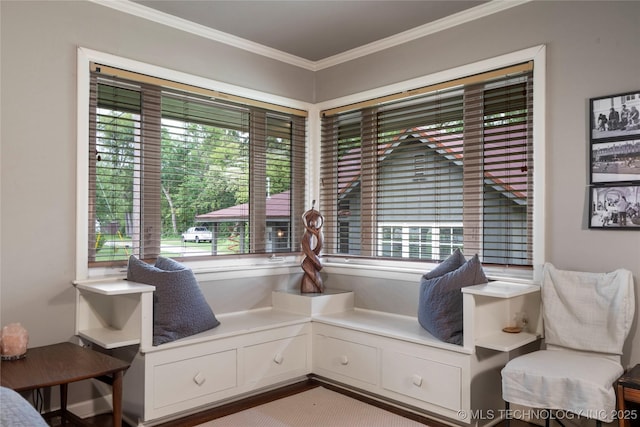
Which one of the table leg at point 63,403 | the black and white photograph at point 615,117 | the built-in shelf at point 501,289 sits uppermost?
the black and white photograph at point 615,117

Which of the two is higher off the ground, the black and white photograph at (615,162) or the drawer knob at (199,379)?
the black and white photograph at (615,162)

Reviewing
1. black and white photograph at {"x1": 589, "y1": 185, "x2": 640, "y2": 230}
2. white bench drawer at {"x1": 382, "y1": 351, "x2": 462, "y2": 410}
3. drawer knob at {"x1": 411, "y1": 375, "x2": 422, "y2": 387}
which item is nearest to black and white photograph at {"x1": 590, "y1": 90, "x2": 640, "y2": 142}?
black and white photograph at {"x1": 589, "y1": 185, "x2": 640, "y2": 230}

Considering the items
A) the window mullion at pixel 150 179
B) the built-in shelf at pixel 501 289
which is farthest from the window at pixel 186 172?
the built-in shelf at pixel 501 289

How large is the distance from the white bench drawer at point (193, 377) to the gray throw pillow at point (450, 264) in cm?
133

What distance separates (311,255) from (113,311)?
1.42 metres

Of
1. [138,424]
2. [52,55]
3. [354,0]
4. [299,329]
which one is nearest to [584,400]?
[299,329]

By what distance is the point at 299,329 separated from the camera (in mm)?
3383

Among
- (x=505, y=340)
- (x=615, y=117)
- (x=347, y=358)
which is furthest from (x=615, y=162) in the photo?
(x=347, y=358)

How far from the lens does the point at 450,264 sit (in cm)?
299

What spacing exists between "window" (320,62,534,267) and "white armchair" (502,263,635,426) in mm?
339

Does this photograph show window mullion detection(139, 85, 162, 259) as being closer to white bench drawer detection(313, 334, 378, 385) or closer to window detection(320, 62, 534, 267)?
white bench drawer detection(313, 334, 378, 385)

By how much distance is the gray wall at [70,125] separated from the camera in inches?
101

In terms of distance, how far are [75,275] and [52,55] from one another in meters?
1.27

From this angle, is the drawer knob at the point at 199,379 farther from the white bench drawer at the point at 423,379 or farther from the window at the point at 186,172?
the white bench drawer at the point at 423,379
